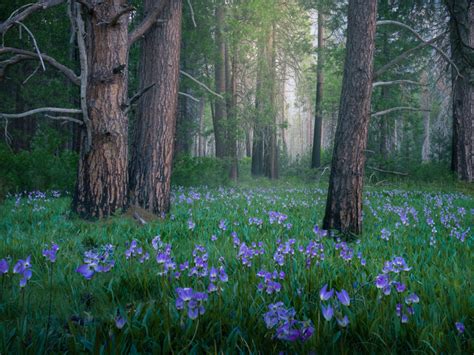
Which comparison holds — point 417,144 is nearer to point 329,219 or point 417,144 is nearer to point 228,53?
point 228,53

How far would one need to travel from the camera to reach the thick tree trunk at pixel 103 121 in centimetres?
536

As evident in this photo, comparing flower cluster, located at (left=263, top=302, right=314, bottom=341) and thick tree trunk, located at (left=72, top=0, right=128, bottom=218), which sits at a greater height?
thick tree trunk, located at (left=72, top=0, right=128, bottom=218)

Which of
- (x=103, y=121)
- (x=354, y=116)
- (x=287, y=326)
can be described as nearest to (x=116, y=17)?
(x=103, y=121)

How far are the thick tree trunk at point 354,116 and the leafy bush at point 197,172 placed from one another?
9.03m

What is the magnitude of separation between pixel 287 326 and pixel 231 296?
2.76ft

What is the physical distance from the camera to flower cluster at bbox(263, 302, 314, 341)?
139 centimetres

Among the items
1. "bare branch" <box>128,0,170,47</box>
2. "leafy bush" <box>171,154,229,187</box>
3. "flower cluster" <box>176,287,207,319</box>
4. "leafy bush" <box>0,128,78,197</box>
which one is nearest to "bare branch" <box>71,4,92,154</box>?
"bare branch" <box>128,0,170,47</box>

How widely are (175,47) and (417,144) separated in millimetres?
28198

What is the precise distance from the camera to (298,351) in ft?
5.02

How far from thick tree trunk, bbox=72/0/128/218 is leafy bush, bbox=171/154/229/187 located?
760cm

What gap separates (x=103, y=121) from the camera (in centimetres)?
536

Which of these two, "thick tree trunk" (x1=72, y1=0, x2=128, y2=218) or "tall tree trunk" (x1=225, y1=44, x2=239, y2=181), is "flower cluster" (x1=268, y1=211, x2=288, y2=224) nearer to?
"thick tree trunk" (x1=72, y1=0, x2=128, y2=218)

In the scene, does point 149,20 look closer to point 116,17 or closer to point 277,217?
point 116,17

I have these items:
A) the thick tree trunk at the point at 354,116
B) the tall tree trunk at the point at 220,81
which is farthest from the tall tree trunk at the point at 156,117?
the tall tree trunk at the point at 220,81
